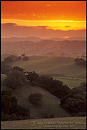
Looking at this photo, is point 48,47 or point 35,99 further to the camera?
point 48,47

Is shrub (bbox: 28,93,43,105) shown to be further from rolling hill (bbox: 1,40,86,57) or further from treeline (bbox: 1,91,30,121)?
rolling hill (bbox: 1,40,86,57)

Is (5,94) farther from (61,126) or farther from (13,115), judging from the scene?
(61,126)

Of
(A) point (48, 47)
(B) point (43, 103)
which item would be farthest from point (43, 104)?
(A) point (48, 47)

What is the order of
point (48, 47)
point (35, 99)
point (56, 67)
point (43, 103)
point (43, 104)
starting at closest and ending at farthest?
1. point (35, 99)
2. point (43, 104)
3. point (43, 103)
4. point (56, 67)
5. point (48, 47)

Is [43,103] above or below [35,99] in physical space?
below

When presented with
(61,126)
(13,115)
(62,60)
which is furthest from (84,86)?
(62,60)

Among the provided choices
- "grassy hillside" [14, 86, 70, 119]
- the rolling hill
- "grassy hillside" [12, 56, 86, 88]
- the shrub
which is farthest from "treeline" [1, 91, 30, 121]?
the rolling hill

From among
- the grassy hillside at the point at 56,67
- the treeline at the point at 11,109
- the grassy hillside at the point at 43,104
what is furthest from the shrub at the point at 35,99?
the grassy hillside at the point at 56,67

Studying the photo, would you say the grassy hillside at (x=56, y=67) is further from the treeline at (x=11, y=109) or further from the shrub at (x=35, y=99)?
the treeline at (x=11, y=109)

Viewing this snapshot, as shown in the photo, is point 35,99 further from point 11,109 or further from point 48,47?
point 48,47
